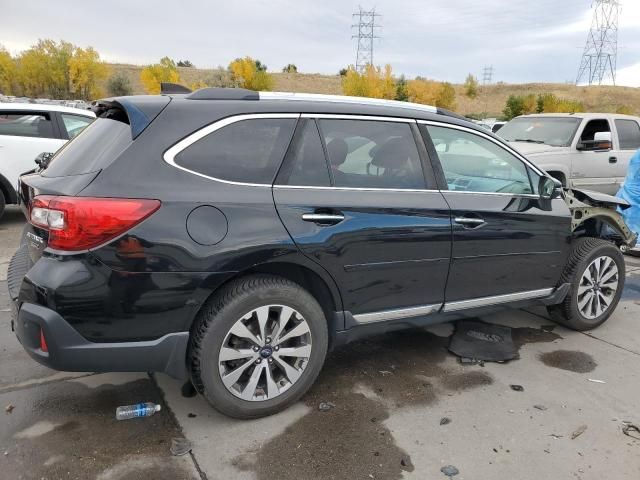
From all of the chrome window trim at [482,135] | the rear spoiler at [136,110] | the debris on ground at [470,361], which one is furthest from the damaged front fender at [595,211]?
the rear spoiler at [136,110]

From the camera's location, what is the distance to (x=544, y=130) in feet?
29.3

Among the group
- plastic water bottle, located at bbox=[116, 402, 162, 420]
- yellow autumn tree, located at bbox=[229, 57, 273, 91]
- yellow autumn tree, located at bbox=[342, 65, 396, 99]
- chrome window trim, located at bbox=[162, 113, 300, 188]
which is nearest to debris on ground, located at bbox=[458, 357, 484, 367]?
chrome window trim, located at bbox=[162, 113, 300, 188]

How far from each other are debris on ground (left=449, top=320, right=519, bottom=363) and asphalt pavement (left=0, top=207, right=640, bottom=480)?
0.09 m

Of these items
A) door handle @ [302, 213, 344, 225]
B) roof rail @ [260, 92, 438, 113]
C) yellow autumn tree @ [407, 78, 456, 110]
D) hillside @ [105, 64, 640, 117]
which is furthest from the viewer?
hillside @ [105, 64, 640, 117]

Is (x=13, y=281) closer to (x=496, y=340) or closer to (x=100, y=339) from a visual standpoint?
(x=100, y=339)

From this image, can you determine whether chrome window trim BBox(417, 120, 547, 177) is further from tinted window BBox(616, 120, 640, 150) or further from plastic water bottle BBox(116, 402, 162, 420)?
tinted window BBox(616, 120, 640, 150)

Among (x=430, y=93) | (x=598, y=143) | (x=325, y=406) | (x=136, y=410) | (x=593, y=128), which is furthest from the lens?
(x=430, y=93)

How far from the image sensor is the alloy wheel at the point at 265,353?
2.64 metres

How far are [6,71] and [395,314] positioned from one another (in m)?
65.8

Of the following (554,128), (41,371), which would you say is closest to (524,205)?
(41,371)

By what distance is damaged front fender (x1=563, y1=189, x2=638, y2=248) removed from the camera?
13.1 ft

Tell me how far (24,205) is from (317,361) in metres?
1.88

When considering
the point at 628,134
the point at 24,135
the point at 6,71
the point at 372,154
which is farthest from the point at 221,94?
the point at 6,71

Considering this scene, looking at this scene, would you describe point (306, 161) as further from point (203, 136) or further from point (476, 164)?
point (476, 164)
